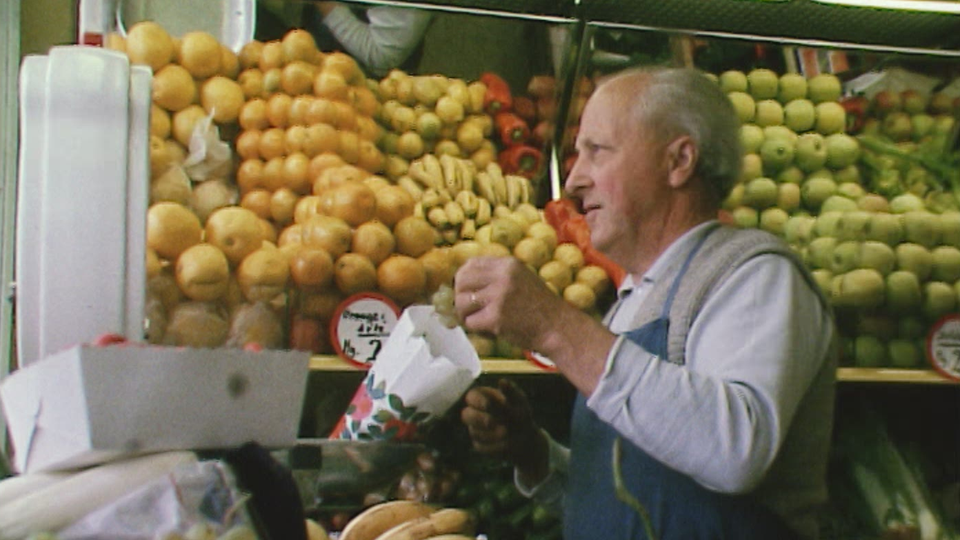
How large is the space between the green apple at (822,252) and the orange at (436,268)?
125 centimetres

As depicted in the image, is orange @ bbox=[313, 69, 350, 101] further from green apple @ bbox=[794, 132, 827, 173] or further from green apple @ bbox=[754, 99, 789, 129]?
green apple @ bbox=[794, 132, 827, 173]

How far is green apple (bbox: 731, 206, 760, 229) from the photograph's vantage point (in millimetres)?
3402

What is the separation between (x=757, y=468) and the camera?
1601 millimetres

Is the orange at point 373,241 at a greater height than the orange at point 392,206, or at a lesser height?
lesser

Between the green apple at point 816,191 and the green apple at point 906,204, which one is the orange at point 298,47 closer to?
the green apple at point 816,191

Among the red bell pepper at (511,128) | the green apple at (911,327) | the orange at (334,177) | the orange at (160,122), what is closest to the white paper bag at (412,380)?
the orange at (334,177)

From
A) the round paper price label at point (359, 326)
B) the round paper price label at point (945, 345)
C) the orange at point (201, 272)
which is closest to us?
the orange at point (201, 272)

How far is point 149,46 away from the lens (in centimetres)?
284

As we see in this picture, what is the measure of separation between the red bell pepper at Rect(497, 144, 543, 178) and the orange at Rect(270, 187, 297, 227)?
0.83 meters

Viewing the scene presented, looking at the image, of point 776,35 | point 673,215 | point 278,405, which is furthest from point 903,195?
point 278,405

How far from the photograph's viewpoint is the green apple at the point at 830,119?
11.7 feet

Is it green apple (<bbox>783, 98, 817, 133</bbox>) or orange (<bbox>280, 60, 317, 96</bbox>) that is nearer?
orange (<bbox>280, 60, 317, 96</bbox>)

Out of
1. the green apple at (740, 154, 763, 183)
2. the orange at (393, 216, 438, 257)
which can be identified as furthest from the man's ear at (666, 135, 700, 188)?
the green apple at (740, 154, 763, 183)

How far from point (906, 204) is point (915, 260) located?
0.24 m
